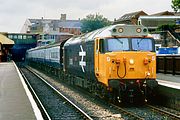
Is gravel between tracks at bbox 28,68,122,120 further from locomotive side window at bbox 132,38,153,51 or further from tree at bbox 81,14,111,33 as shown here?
tree at bbox 81,14,111,33

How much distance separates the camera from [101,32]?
1853 centimetres

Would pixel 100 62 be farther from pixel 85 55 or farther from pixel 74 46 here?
pixel 74 46

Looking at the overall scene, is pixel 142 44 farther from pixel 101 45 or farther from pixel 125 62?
pixel 101 45

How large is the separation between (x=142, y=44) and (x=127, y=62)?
44.2 inches

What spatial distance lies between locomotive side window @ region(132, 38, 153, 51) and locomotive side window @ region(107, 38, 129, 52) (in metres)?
0.32

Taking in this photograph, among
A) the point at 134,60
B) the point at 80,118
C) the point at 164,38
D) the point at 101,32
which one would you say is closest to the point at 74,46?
the point at 101,32

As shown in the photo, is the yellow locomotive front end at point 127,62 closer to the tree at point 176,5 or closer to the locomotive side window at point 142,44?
the locomotive side window at point 142,44

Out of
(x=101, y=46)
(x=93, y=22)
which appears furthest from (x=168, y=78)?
(x=93, y=22)

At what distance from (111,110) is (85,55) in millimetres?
4736

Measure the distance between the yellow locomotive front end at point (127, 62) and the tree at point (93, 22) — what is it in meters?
115

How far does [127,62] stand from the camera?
17250 millimetres

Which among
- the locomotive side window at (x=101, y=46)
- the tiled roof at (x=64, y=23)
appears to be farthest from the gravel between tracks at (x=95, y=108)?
the tiled roof at (x=64, y=23)

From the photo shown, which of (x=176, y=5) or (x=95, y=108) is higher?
(x=176, y=5)

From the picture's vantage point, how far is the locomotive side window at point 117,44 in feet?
57.1
